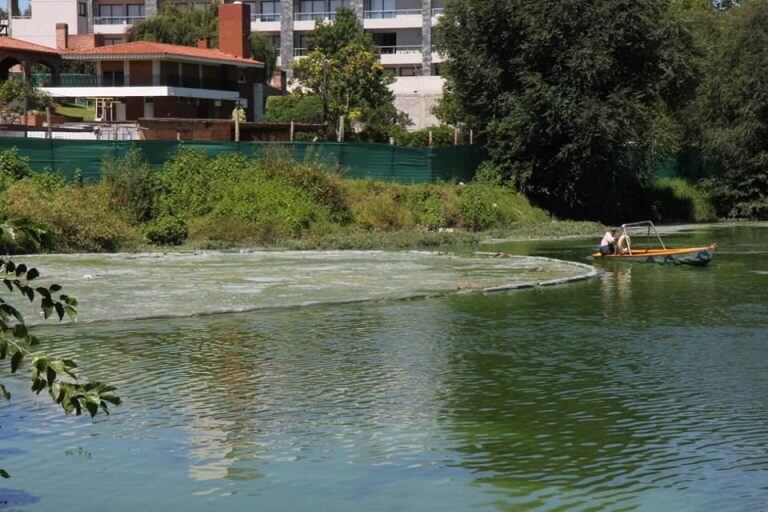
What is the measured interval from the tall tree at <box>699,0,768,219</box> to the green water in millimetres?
36384

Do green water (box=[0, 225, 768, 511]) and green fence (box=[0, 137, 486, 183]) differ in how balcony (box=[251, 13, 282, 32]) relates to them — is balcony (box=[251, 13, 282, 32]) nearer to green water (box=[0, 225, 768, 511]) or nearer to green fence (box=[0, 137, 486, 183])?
green fence (box=[0, 137, 486, 183])

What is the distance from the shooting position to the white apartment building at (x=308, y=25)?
92.1 metres

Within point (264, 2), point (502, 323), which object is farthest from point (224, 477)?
point (264, 2)

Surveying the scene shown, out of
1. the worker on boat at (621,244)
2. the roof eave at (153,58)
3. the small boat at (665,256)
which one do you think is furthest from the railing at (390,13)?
the small boat at (665,256)

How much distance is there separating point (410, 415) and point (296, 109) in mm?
65081

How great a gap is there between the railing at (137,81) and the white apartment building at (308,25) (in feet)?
37.7

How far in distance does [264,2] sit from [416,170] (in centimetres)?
5627

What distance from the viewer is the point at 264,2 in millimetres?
103625

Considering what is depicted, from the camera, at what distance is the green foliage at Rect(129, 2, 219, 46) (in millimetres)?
91625

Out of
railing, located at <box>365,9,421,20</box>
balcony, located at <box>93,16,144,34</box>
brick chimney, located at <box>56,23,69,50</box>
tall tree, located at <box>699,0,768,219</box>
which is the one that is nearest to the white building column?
brick chimney, located at <box>56,23,69,50</box>

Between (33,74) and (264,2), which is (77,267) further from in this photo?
(264,2)

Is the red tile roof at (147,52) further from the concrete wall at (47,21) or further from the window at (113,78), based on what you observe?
the concrete wall at (47,21)

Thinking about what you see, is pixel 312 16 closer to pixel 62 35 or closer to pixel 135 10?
pixel 135 10

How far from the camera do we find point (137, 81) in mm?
79750
